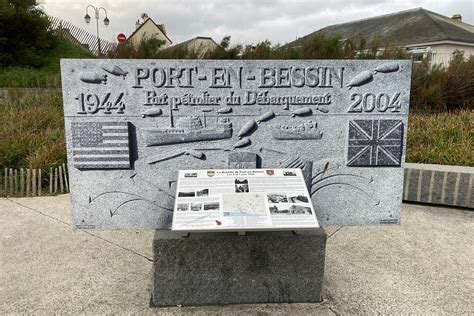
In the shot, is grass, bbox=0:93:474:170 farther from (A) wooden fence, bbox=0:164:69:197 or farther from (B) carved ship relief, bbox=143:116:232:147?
(B) carved ship relief, bbox=143:116:232:147

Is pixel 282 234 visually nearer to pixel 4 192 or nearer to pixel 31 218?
pixel 31 218

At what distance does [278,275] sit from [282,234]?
30cm

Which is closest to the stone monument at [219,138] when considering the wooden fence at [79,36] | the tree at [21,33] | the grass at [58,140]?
the grass at [58,140]

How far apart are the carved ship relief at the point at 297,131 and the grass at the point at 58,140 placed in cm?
312

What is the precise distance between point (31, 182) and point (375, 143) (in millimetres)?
4528

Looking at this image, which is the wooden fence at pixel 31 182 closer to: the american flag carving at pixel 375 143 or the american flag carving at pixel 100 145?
the american flag carving at pixel 100 145

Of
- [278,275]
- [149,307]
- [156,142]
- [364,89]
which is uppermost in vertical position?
[364,89]

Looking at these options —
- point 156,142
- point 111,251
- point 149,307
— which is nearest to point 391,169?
point 156,142

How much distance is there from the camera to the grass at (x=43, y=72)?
1247cm

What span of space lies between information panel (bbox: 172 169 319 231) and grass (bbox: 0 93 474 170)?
11.5 ft

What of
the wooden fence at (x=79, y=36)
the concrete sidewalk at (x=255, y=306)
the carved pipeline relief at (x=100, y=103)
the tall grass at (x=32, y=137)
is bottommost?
the concrete sidewalk at (x=255, y=306)

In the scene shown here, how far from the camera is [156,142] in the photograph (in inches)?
109

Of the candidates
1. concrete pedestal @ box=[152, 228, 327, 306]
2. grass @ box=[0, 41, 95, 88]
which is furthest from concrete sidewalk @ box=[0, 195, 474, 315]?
grass @ box=[0, 41, 95, 88]

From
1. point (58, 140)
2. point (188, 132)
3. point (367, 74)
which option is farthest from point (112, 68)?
point (58, 140)
